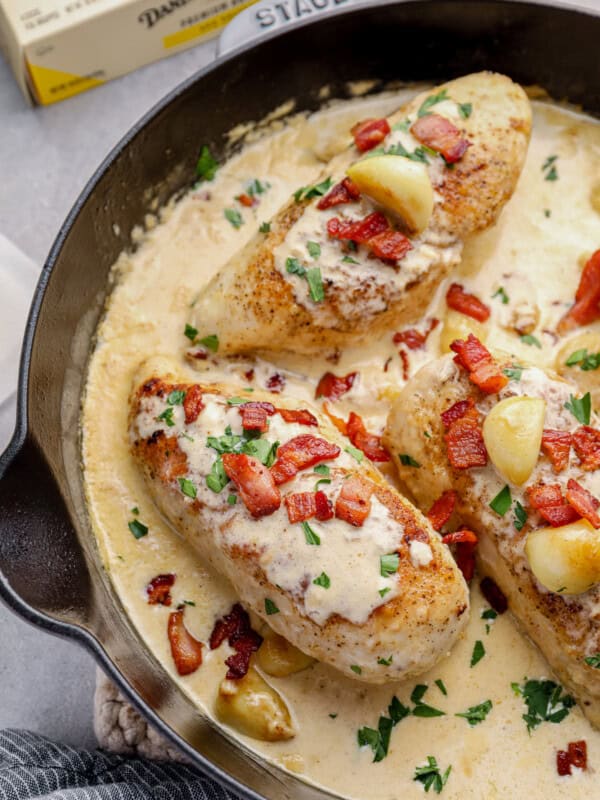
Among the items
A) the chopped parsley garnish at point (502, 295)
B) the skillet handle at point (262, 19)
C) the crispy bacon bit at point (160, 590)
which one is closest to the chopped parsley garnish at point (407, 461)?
the chopped parsley garnish at point (502, 295)

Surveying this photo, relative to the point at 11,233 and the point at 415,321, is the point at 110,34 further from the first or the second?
the point at 415,321

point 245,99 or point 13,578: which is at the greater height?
point 245,99

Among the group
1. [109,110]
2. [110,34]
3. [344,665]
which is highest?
[110,34]

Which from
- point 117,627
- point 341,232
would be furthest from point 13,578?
point 341,232

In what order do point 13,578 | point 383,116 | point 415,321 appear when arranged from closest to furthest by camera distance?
point 13,578
point 415,321
point 383,116

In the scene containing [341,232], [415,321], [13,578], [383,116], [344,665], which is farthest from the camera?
[383,116]

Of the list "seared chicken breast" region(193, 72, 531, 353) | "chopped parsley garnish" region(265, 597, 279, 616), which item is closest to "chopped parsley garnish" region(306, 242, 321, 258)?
"seared chicken breast" region(193, 72, 531, 353)
